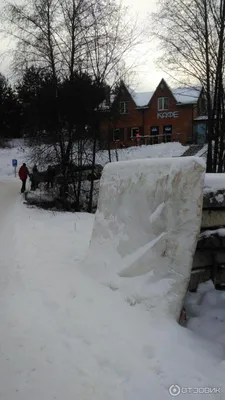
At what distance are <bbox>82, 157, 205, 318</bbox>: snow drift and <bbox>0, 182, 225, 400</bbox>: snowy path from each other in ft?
0.68

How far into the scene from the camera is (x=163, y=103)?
4534 cm

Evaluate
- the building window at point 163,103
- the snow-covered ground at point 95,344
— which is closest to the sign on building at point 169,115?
the building window at point 163,103

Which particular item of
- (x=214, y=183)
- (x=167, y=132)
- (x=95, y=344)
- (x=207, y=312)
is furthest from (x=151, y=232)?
(x=167, y=132)

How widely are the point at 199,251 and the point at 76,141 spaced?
13.6 metres

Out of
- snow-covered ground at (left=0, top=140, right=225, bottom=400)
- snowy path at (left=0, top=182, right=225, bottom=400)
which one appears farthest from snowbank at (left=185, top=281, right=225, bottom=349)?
snowy path at (left=0, top=182, right=225, bottom=400)

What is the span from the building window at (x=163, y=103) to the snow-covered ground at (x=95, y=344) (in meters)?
42.3

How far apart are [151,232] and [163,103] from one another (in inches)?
1706

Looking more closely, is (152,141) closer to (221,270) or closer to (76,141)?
(76,141)

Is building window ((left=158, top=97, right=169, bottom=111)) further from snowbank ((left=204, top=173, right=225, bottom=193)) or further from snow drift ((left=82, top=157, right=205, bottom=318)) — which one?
snowbank ((left=204, top=173, right=225, bottom=193))

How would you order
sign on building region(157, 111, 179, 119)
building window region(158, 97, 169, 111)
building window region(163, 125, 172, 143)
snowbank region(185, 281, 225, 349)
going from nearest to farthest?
1. snowbank region(185, 281, 225, 349)
2. building window region(163, 125, 172, 143)
3. sign on building region(157, 111, 179, 119)
4. building window region(158, 97, 169, 111)

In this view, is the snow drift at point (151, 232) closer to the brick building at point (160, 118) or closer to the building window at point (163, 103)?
the brick building at point (160, 118)

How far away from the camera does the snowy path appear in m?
2.74

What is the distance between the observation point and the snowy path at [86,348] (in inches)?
108

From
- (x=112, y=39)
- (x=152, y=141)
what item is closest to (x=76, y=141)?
(x=112, y=39)
